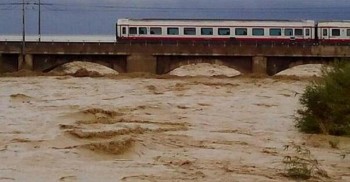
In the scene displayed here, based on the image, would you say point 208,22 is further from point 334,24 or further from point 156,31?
point 334,24

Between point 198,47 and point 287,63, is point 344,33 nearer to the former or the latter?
point 287,63

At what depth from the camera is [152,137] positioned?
21.6m

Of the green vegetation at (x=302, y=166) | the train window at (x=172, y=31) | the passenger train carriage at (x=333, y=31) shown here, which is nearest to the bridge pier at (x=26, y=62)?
the train window at (x=172, y=31)

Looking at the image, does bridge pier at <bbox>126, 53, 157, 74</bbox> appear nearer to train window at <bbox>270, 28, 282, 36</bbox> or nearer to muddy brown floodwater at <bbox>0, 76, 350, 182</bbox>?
train window at <bbox>270, 28, 282, 36</bbox>

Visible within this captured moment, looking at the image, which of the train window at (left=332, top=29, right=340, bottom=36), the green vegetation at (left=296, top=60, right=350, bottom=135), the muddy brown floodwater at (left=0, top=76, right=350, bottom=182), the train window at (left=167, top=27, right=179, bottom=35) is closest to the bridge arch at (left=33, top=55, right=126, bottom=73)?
the train window at (left=167, top=27, right=179, bottom=35)

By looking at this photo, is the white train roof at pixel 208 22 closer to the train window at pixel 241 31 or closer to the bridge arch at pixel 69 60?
the train window at pixel 241 31

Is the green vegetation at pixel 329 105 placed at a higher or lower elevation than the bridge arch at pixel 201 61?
higher

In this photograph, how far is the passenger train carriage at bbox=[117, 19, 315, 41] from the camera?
53844mm

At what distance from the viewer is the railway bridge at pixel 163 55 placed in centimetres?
5000

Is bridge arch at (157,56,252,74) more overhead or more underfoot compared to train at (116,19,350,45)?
more underfoot

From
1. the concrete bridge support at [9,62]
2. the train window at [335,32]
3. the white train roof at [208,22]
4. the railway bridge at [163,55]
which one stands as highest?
the white train roof at [208,22]

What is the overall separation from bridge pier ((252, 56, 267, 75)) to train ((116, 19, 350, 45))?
12.6 ft

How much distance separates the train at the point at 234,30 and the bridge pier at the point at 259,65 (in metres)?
3.85

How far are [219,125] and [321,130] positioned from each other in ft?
12.7
